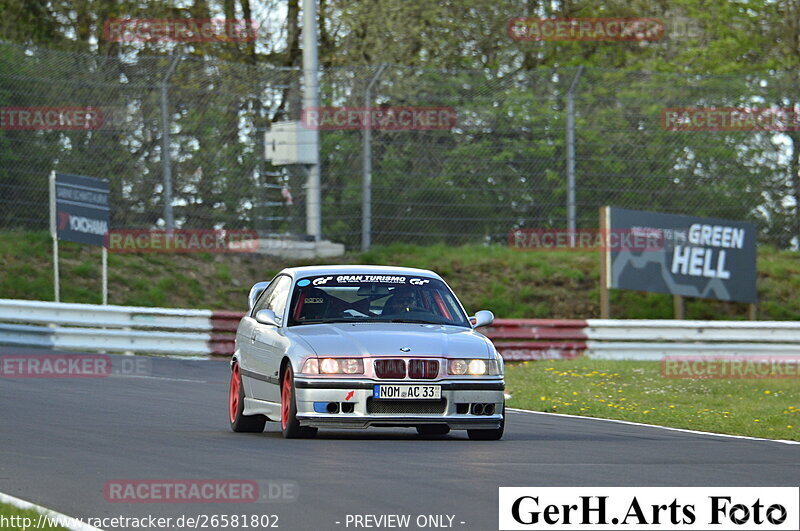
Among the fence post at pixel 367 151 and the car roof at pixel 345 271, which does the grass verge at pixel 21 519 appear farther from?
the fence post at pixel 367 151

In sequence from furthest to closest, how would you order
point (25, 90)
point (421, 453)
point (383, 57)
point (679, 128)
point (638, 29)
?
point (638, 29)
point (383, 57)
point (679, 128)
point (25, 90)
point (421, 453)

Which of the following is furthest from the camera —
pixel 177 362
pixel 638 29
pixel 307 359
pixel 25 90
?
pixel 638 29

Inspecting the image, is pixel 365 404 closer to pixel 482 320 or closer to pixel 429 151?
pixel 482 320

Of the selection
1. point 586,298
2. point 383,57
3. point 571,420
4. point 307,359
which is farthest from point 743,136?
point 307,359

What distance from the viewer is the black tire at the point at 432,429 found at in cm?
1227

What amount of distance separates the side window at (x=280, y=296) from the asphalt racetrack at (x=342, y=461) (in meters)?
1.03

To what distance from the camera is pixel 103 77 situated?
84.0 feet

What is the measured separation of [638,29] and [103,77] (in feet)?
53.9

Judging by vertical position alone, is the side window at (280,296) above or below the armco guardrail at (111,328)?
above

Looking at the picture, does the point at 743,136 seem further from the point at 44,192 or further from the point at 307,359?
the point at 307,359

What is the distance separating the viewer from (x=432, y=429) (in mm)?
12617

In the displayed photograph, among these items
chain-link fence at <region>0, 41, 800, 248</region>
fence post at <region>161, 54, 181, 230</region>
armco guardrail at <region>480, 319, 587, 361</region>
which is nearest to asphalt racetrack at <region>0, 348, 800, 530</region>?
armco guardrail at <region>480, 319, 587, 361</region>

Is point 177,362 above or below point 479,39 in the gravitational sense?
below

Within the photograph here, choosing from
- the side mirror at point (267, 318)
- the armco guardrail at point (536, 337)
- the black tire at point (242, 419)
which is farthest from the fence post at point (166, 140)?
the side mirror at point (267, 318)
